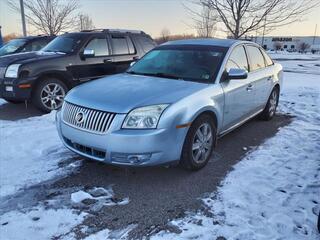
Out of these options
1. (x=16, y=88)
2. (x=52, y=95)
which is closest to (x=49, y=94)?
(x=52, y=95)

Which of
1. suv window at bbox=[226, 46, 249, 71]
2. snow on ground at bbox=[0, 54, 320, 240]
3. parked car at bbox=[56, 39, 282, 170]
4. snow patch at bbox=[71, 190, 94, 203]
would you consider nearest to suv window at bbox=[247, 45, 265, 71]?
parked car at bbox=[56, 39, 282, 170]

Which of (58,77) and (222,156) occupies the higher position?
(58,77)

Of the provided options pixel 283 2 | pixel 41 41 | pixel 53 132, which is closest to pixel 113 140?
pixel 53 132

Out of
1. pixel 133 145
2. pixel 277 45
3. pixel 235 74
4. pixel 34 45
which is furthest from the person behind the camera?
pixel 277 45

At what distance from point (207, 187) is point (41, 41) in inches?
345

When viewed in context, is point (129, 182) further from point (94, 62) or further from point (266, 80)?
point (94, 62)

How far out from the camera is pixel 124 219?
3.28 meters

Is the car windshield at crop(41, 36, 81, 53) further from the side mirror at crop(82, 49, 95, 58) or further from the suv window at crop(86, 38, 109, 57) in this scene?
the side mirror at crop(82, 49, 95, 58)

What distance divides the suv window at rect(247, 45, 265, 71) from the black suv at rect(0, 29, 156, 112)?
3554mm

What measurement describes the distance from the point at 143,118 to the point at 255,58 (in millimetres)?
3157

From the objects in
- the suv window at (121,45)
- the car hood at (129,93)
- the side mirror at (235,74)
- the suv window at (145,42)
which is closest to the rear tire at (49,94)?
the suv window at (121,45)

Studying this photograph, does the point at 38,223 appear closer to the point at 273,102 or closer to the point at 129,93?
the point at 129,93

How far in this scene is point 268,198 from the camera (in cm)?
370

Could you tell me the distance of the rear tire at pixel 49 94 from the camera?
731 centimetres
